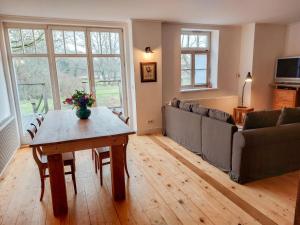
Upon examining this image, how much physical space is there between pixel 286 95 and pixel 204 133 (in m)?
3.16

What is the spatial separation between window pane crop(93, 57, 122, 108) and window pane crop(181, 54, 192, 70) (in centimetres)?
165

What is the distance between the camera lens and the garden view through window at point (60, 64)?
416 centimetres

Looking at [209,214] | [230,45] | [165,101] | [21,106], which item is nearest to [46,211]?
[209,214]

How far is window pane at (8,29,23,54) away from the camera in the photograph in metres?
4.02

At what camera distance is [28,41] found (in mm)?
4137

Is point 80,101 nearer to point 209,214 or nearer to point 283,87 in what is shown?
point 209,214

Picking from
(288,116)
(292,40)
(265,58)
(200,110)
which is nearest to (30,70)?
(200,110)

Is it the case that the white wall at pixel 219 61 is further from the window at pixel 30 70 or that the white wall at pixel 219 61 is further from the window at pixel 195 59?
the window at pixel 30 70

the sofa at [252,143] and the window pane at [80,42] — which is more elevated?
the window pane at [80,42]

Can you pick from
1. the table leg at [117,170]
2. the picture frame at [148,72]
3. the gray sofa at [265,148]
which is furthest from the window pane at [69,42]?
the gray sofa at [265,148]

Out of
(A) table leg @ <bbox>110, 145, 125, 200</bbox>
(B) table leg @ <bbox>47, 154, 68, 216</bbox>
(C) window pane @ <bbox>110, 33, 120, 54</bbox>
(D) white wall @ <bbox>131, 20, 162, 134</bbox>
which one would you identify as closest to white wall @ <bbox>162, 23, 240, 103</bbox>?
(D) white wall @ <bbox>131, 20, 162, 134</bbox>

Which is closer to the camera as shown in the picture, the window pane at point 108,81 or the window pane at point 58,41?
the window pane at point 58,41

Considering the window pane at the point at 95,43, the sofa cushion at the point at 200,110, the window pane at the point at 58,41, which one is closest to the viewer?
the sofa cushion at the point at 200,110

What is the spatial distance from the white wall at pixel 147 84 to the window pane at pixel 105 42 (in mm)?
666
